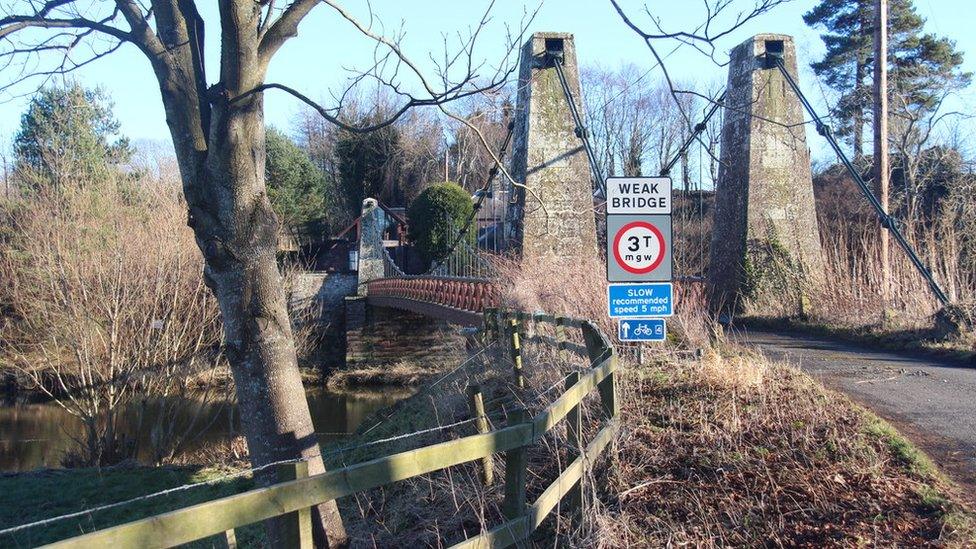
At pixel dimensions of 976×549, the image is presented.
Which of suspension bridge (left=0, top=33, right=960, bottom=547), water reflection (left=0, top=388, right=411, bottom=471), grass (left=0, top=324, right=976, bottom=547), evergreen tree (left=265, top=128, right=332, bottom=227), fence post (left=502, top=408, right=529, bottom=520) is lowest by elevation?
water reflection (left=0, top=388, right=411, bottom=471)

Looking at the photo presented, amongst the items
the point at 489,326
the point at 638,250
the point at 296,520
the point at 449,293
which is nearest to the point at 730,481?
the point at 638,250

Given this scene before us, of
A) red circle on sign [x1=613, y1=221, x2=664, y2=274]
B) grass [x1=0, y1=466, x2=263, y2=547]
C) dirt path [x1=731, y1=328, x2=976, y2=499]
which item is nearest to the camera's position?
dirt path [x1=731, y1=328, x2=976, y2=499]

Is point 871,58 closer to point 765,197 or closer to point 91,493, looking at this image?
point 765,197

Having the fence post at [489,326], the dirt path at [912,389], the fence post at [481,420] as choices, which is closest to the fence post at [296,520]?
the fence post at [481,420]

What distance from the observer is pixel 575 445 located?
499 centimetres

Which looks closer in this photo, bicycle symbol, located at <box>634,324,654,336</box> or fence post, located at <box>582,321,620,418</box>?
fence post, located at <box>582,321,620,418</box>

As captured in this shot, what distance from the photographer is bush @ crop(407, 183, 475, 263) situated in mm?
34531

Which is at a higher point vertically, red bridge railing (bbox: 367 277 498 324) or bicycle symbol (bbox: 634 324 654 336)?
red bridge railing (bbox: 367 277 498 324)

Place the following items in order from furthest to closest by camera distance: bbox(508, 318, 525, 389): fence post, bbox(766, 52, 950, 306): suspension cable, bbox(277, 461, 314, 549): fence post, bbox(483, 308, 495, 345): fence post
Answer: bbox(766, 52, 950, 306): suspension cable → bbox(483, 308, 495, 345): fence post → bbox(508, 318, 525, 389): fence post → bbox(277, 461, 314, 549): fence post

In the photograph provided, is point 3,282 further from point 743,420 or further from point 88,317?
point 743,420

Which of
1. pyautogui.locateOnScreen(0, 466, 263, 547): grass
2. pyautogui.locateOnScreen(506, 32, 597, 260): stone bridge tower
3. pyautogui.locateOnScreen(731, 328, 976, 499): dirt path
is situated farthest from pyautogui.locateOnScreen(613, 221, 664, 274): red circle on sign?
pyautogui.locateOnScreen(506, 32, 597, 260): stone bridge tower

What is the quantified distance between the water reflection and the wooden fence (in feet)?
45.7

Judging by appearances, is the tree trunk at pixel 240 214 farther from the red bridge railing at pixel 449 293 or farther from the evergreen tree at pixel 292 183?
the evergreen tree at pixel 292 183

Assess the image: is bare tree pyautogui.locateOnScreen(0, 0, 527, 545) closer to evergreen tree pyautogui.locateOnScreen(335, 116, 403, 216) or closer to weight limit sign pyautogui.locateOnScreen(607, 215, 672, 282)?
weight limit sign pyautogui.locateOnScreen(607, 215, 672, 282)
